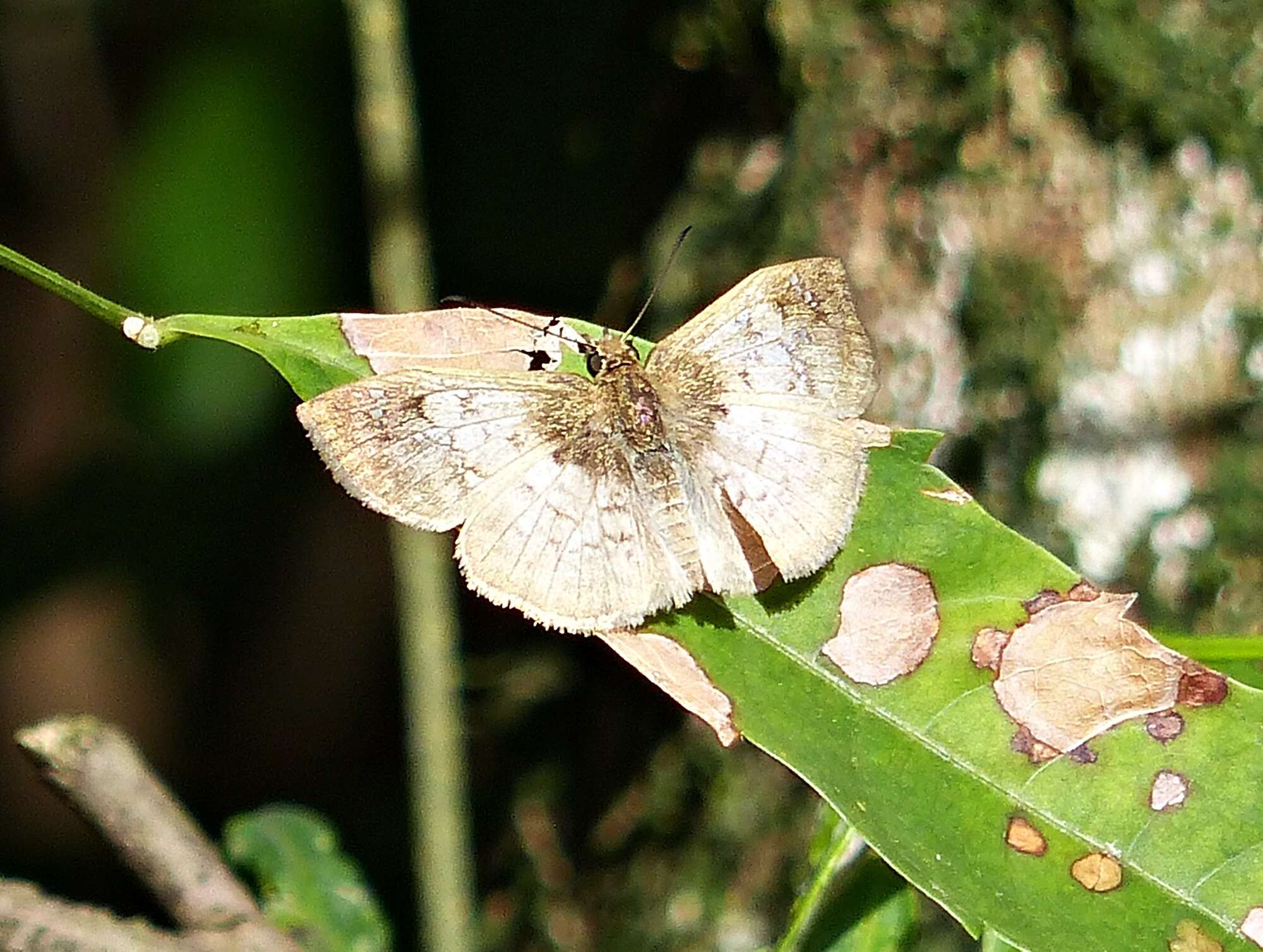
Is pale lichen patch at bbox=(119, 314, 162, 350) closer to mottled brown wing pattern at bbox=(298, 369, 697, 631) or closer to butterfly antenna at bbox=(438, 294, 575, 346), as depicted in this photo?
mottled brown wing pattern at bbox=(298, 369, 697, 631)

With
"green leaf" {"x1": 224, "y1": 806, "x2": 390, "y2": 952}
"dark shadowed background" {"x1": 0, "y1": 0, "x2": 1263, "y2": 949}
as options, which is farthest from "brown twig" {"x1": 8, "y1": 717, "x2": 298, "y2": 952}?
"dark shadowed background" {"x1": 0, "y1": 0, "x2": 1263, "y2": 949}

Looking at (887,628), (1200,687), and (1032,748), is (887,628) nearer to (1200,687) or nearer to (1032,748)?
(1032,748)

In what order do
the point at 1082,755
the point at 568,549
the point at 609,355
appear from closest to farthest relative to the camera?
1. the point at 1082,755
2. the point at 568,549
3. the point at 609,355

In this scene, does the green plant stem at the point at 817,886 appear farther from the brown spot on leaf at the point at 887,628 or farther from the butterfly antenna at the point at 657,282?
the butterfly antenna at the point at 657,282

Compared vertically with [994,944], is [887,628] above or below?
Result: above

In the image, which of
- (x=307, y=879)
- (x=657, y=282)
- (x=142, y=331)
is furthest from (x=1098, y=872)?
(x=657, y=282)

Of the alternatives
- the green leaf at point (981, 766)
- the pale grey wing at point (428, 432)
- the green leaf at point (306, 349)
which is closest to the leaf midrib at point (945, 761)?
the green leaf at point (981, 766)

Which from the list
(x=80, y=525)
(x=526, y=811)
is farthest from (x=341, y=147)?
(x=526, y=811)
